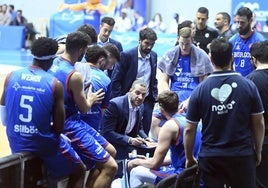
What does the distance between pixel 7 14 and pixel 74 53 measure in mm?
22929

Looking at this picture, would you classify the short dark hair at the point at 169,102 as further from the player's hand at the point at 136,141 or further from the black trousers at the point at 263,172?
the black trousers at the point at 263,172

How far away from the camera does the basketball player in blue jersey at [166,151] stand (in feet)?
16.5

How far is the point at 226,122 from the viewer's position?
4.54 m

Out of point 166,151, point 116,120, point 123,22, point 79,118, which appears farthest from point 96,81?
point 123,22

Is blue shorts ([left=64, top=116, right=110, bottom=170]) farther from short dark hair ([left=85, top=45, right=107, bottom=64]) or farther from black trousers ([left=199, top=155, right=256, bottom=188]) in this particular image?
black trousers ([left=199, top=155, right=256, bottom=188])

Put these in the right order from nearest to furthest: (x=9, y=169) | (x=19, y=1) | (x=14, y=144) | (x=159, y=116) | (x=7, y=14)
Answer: (x=9, y=169)
(x=14, y=144)
(x=159, y=116)
(x=7, y=14)
(x=19, y=1)

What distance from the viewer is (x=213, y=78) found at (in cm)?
457

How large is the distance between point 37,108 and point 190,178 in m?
1.40

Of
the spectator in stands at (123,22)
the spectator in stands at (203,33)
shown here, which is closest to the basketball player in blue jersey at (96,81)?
the spectator in stands at (203,33)

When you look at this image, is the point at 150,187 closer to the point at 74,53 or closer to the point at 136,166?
the point at 136,166

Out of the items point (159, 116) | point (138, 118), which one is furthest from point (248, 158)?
point (159, 116)

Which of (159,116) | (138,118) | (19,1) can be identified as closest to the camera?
(138,118)

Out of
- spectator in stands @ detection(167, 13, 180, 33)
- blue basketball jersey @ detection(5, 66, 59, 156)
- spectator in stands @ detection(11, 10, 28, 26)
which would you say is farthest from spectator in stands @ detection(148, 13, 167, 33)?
blue basketball jersey @ detection(5, 66, 59, 156)

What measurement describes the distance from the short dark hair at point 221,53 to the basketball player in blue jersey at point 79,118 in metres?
1.15
